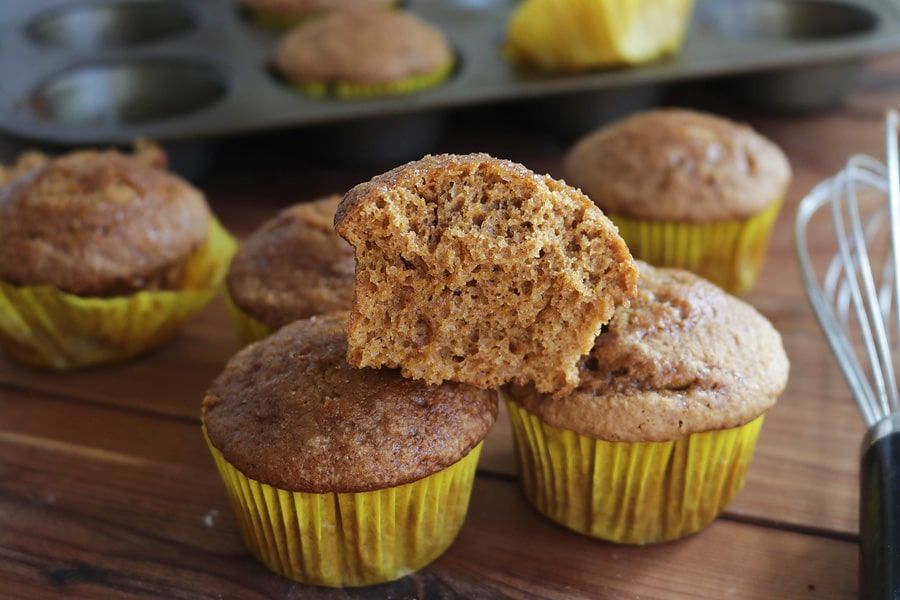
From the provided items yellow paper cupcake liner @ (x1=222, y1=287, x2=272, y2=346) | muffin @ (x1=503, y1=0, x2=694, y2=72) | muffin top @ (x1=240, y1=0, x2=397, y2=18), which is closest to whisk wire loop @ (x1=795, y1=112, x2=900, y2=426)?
muffin @ (x1=503, y1=0, x2=694, y2=72)

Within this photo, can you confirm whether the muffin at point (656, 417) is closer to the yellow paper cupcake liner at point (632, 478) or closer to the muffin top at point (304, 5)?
the yellow paper cupcake liner at point (632, 478)

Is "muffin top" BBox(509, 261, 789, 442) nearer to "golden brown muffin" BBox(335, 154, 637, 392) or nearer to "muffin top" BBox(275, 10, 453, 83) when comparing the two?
"golden brown muffin" BBox(335, 154, 637, 392)

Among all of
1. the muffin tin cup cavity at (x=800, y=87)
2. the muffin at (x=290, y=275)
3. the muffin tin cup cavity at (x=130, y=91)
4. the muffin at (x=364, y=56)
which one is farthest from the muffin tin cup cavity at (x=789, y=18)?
the muffin at (x=290, y=275)

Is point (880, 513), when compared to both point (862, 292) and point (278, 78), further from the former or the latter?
point (278, 78)

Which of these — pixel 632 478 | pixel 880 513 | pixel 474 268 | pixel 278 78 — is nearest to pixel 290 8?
pixel 278 78

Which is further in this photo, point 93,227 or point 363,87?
point 363,87

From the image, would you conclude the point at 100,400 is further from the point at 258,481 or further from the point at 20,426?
the point at 258,481
